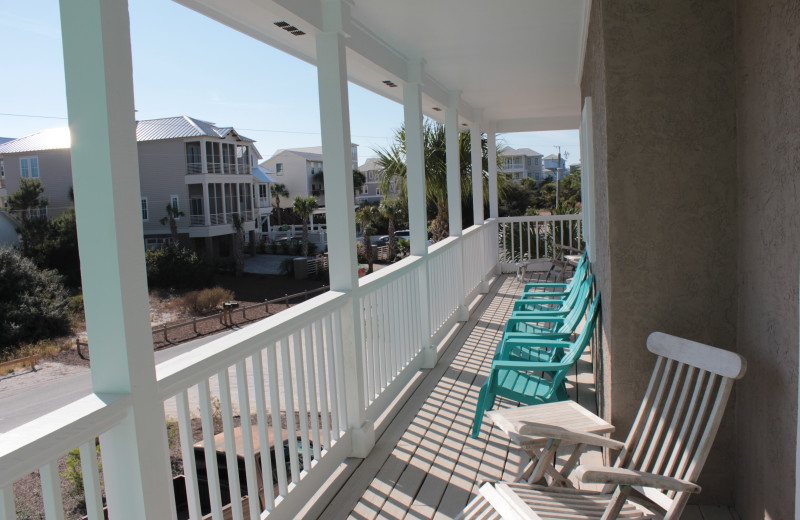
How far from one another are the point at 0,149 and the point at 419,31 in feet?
15.3

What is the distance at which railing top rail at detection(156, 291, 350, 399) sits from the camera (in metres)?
1.78

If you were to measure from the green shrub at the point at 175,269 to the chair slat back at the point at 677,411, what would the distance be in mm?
18845

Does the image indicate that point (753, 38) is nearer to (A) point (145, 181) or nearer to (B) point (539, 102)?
(B) point (539, 102)

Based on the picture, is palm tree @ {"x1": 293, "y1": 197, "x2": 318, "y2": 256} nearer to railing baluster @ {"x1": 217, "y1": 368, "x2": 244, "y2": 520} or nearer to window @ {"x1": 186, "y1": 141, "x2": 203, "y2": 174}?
window @ {"x1": 186, "y1": 141, "x2": 203, "y2": 174}

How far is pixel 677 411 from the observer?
2.05 meters

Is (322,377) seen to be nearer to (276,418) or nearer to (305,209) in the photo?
(276,418)

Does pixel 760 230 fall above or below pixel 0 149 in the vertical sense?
below

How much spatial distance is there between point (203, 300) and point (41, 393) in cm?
953

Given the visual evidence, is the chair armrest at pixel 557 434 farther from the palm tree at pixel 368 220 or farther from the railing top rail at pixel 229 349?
the palm tree at pixel 368 220

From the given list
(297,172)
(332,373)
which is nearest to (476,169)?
(332,373)

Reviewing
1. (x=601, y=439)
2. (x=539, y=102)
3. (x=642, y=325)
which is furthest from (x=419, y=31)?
(x=539, y=102)

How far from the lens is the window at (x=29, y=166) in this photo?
22.5ft

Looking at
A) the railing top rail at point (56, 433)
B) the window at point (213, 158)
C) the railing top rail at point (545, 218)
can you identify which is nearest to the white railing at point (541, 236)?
the railing top rail at point (545, 218)

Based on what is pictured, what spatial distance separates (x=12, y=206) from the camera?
8023mm
